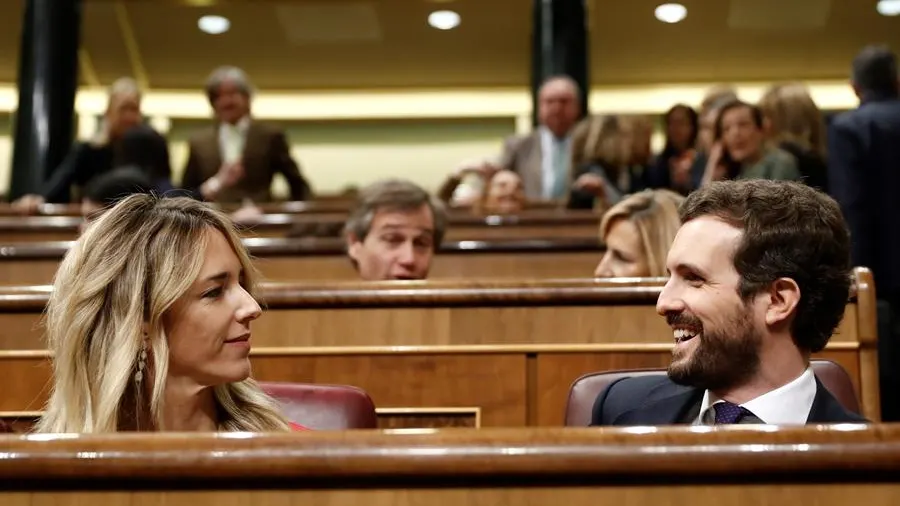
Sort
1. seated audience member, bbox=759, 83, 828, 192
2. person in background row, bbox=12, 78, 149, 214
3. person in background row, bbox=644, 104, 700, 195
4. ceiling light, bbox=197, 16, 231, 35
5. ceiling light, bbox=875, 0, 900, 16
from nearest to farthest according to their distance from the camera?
seated audience member, bbox=759, 83, 828, 192
person in background row, bbox=12, 78, 149, 214
person in background row, bbox=644, 104, 700, 195
ceiling light, bbox=875, 0, 900, 16
ceiling light, bbox=197, 16, 231, 35

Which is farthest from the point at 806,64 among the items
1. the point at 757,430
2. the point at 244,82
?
the point at 757,430

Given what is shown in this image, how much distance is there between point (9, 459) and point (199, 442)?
0.15m

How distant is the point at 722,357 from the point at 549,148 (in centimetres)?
268

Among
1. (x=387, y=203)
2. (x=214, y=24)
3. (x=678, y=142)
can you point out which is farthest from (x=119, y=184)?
(x=214, y=24)

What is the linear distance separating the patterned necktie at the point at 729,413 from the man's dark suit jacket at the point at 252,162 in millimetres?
2766

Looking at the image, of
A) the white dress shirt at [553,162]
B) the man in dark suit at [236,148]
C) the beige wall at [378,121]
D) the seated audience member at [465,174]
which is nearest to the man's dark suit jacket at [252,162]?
the man in dark suit at [236,148]

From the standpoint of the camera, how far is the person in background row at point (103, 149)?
390 cm

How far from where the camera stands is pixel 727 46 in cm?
675

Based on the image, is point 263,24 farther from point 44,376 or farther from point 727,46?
point 44,376

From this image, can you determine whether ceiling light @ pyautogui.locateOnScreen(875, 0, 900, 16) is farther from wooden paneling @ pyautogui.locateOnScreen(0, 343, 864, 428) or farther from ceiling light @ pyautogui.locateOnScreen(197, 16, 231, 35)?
wooden paneling @ pyautogui.locateOnScreen(0, 343, 864, 428)

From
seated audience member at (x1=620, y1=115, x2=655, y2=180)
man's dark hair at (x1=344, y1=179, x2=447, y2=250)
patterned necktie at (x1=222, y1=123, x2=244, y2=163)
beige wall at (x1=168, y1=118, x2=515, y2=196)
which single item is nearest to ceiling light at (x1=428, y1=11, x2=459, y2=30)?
beige wall at (x1=168, y1=118, x2=515, y2=196)

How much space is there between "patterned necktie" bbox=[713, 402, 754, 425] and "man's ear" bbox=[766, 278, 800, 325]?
0.36ft

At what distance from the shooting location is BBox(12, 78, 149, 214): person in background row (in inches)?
153

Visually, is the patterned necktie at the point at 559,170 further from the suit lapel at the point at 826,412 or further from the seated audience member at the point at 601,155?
the suit lapel at the point at 826,412
